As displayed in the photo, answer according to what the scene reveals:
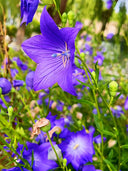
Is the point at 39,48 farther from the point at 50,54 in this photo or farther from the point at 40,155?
the point at 40,155

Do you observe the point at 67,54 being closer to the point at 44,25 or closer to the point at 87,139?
A: the point at 44,25

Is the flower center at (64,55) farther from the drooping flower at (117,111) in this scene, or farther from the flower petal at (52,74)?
the drooping flower at (117,111)

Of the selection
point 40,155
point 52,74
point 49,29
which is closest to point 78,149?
point 40,155

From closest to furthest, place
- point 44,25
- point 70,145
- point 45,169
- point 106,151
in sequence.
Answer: point 44,25 < point 45,169 < point 70,145 < point 106,151

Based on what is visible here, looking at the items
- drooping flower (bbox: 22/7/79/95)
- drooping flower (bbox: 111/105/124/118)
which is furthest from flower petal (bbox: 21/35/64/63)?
drooping flower (bbox: 111/105/124/118)

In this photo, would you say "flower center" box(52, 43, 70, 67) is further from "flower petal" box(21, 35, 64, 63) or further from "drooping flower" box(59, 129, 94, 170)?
"drooping flower" box(59, 129, 94, 170)

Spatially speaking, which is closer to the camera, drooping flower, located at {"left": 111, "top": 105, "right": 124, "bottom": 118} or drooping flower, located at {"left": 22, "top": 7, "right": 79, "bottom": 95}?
drooping flower, located at {"left": 22, "top": 7, "right": 79, "bottom": 95}

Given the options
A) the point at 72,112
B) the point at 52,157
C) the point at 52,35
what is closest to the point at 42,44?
the point at 52,35
